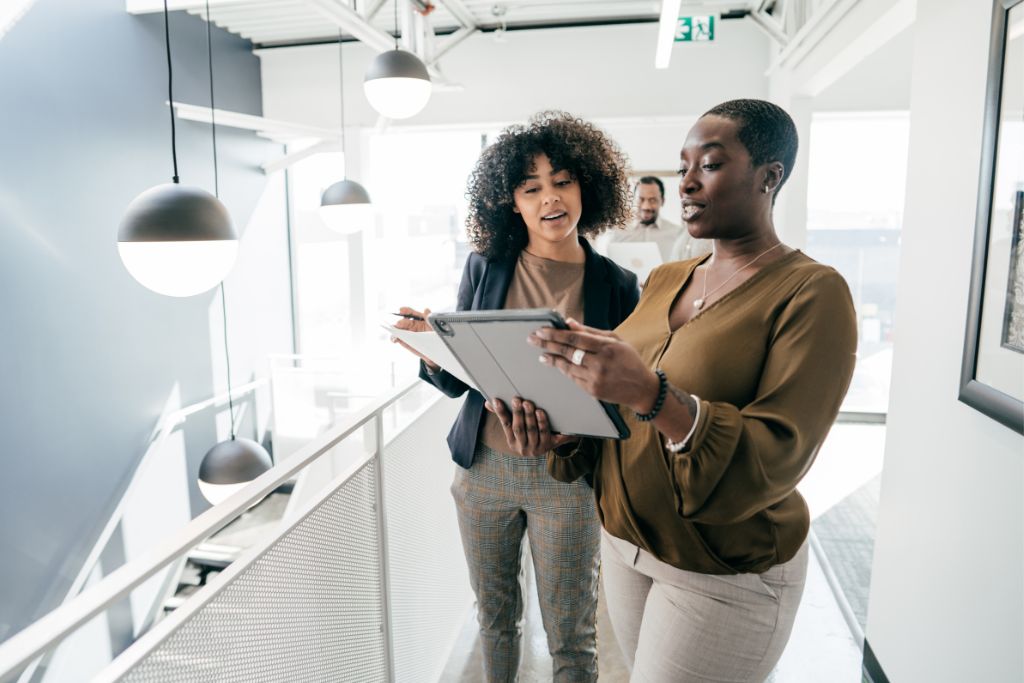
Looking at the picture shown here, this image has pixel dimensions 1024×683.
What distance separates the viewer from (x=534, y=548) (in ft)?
5.08

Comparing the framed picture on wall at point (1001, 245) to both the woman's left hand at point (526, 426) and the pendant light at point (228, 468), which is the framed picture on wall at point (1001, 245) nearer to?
the woman's left hand at point (526, 426)

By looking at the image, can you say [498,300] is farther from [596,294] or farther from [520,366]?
[520,366]

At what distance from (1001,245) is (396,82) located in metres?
2.30

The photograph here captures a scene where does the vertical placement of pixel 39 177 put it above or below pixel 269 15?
below

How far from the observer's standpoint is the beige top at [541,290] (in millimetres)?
1502

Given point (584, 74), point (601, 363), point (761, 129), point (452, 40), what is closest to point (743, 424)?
point (601, 363)

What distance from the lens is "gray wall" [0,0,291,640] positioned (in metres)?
4.05

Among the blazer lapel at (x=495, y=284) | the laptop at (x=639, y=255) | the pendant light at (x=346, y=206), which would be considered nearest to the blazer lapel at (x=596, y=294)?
the blazer lapel at (x=495, y=284)

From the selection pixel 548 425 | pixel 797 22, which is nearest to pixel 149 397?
pixel 548 425

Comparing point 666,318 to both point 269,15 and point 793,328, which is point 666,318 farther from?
point 269,15

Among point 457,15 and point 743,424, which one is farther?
point 457,15

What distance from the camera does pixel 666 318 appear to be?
1.08 meters

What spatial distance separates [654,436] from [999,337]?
0.91 m

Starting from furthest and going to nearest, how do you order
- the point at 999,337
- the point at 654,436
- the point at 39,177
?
the point at 39,177
the point at 999,337
the point at 654,436
